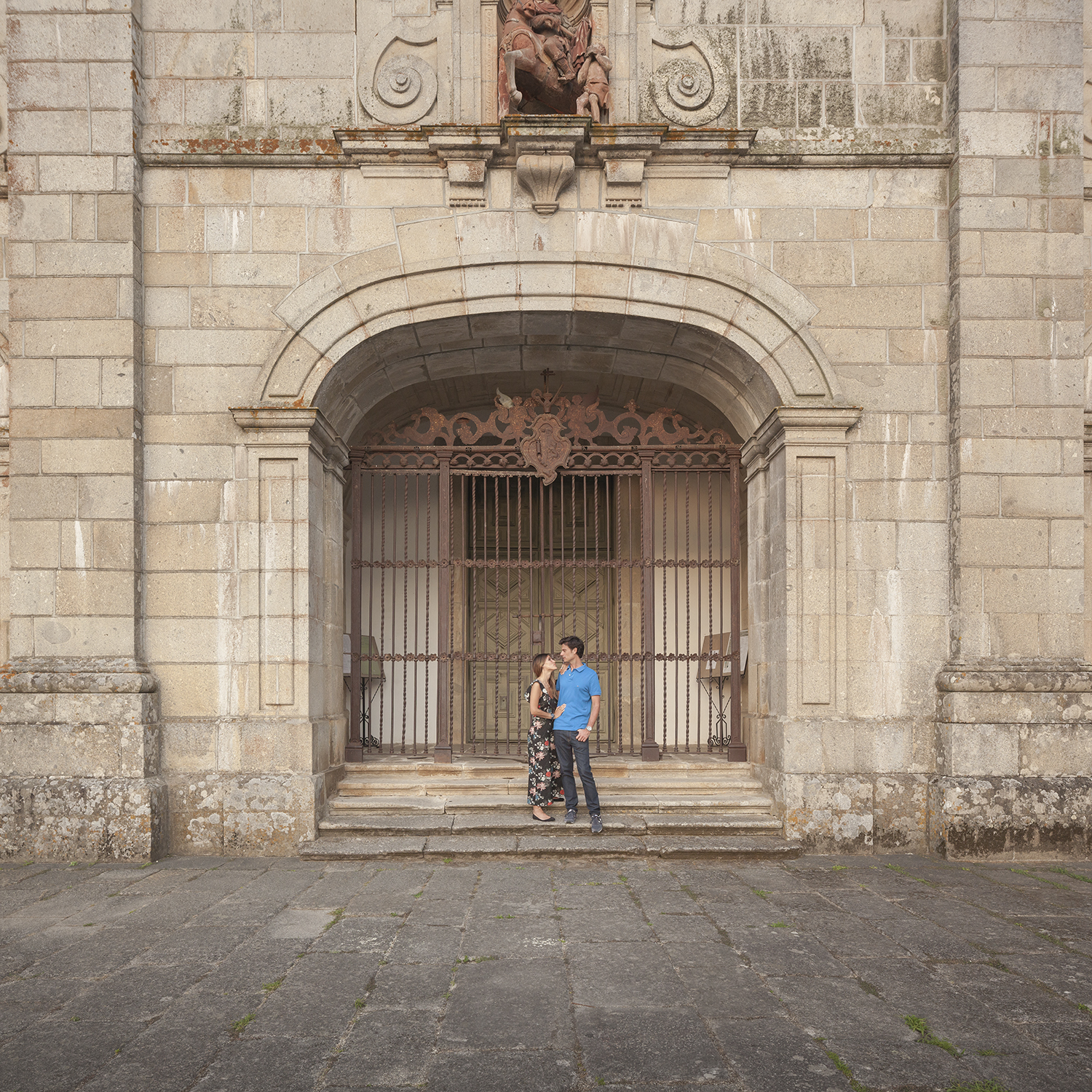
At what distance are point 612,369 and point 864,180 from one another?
249 cm

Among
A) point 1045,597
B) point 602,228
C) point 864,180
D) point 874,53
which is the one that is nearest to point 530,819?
point 1045,597

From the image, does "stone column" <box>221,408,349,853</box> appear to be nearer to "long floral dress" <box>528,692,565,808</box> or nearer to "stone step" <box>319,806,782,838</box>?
"stone step" <box>319,806,782,838</box>

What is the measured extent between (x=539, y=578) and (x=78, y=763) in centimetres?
509

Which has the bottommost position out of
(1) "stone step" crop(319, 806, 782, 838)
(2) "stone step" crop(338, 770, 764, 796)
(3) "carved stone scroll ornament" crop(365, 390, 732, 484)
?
(1) "stone step" crop(319, 806, 782, 838)

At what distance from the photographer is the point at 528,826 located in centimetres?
662

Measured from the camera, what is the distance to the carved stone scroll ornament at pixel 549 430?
7.94 meters

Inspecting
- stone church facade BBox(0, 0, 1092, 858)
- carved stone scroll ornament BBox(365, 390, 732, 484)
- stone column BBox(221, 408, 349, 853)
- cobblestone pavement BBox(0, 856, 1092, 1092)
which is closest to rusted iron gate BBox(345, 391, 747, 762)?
carved stone scroll ornament BBox(365, 390, 732, 484)

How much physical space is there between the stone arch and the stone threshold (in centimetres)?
320

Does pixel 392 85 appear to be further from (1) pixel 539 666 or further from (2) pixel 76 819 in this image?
(2) pixel 76 819

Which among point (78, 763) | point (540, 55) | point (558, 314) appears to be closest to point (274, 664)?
point (78, 763)

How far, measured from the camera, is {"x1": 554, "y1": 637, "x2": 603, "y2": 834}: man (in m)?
6.71

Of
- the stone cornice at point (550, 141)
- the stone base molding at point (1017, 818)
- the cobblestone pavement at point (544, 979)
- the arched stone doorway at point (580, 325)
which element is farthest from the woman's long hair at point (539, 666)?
the stone cornice at point (550, 141)

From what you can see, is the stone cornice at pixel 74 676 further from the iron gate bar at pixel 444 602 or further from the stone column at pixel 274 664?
the iron gate bar at pixel 444 602

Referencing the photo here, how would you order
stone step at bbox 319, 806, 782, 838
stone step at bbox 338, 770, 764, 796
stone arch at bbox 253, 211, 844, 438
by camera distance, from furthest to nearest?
stone step at bbox 338, 770, 764, 796
stone arch at bbox 253, 211, 844, 438
stone step at bbox 319, 806, 782, 838
